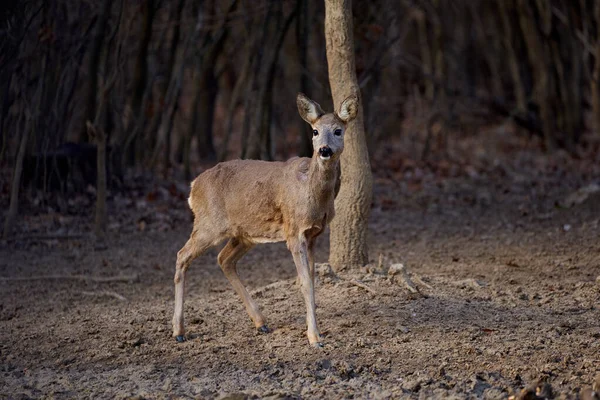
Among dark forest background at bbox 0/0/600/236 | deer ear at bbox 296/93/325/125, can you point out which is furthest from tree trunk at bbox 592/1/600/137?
deer ear at bbox 296/93/325/125

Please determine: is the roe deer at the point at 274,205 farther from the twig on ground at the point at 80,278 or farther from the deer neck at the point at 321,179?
the twig on ground at the point at 80,278

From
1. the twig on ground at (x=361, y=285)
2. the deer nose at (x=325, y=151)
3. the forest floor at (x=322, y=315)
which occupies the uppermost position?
the deer nose at (x=325, y=151)

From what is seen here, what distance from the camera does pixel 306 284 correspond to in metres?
7.36

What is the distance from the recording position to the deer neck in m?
7.37

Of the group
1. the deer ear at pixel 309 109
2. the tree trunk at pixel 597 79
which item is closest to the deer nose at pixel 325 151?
the deer ear at pixel 309 109

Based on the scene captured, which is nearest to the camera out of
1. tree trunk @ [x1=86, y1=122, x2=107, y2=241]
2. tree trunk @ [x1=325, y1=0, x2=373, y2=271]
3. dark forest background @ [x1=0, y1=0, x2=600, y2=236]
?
tree trunk @ [x1=325, y1=0, x2=373, y2=271]

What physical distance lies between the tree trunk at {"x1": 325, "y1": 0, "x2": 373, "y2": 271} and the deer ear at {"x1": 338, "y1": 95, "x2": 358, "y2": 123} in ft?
3.91

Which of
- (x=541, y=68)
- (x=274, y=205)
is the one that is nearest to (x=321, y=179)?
(x=274, y=205)

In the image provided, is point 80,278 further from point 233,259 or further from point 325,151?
point 325,151

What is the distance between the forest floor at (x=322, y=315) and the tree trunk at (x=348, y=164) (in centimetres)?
26

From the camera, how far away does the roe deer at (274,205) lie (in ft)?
24.1

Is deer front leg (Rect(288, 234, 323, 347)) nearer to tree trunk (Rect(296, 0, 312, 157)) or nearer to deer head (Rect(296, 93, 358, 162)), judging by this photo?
deer head (Rect(296, 93, 358, 162))

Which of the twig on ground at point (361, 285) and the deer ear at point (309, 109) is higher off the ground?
the deer ear at point (309, 109)

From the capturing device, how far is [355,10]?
14758 mm
